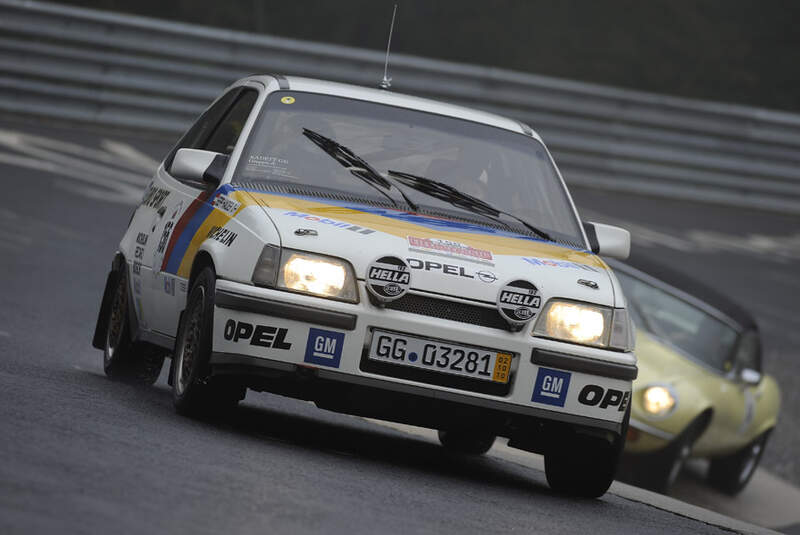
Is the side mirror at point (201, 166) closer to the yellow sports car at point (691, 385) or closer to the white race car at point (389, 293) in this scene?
the white race car at point (389, 293)

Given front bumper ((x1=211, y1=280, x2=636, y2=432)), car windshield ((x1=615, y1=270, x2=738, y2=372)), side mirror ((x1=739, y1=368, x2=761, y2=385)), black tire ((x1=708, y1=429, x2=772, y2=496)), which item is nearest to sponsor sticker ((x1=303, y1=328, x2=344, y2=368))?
front bumper ((x1=211, y1=280, x2=636, y2=432))

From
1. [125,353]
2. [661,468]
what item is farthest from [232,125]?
[661,468]

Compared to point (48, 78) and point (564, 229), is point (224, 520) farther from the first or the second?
point (48, 78)

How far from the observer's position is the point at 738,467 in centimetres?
1282

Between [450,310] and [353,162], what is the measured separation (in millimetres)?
1239

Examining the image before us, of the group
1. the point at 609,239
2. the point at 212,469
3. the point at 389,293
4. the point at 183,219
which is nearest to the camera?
the point at 212,469

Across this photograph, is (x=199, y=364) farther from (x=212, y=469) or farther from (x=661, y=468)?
(x=661, y=468)

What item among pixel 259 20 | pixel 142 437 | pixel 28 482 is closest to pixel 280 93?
pixel 142 437

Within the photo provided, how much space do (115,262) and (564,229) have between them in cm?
271

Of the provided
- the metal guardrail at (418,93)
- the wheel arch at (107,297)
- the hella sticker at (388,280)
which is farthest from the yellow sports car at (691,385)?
the metal guardrail at (418,93)

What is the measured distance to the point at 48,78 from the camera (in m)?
20.0

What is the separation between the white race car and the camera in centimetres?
664

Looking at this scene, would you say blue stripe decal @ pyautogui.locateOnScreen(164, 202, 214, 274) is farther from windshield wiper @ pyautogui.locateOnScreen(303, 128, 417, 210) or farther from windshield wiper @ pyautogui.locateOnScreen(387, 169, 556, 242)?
windshield wiper @ pyautogui.locateOnScreen(387, 169, 556, 242)

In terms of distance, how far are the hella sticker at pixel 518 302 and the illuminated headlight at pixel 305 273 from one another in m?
0.60
